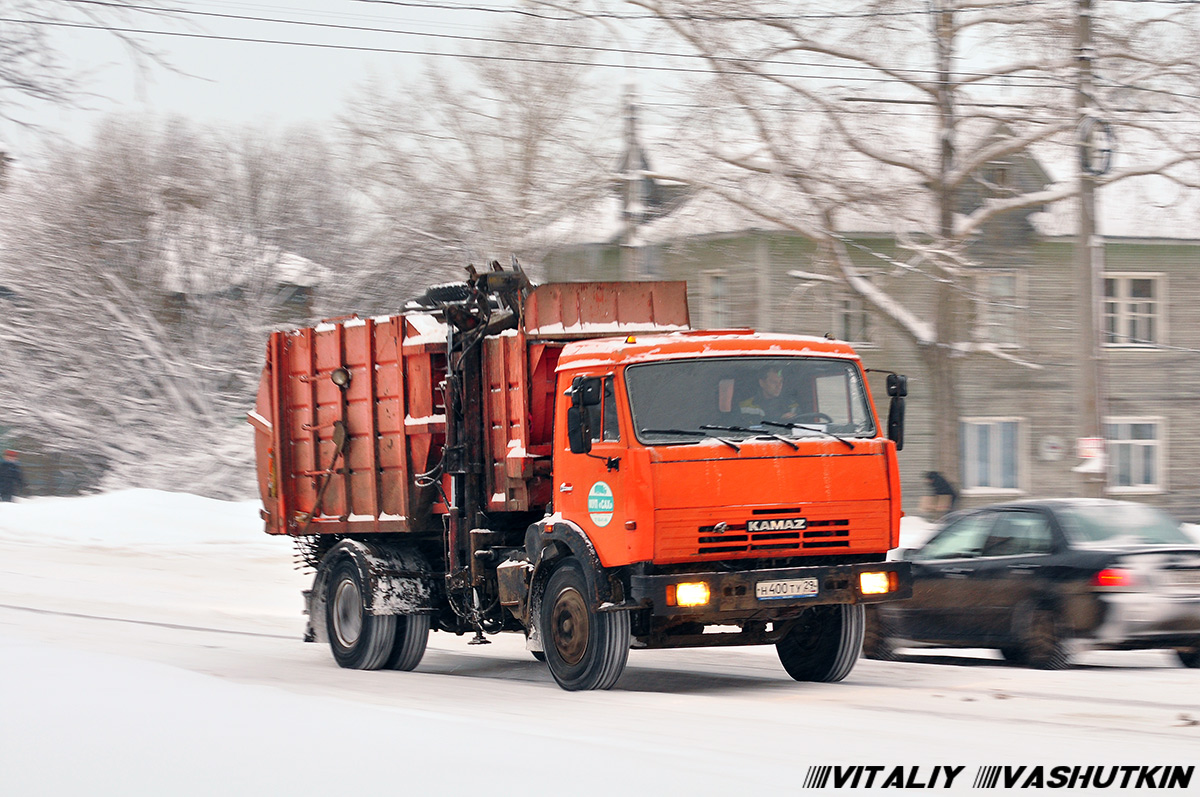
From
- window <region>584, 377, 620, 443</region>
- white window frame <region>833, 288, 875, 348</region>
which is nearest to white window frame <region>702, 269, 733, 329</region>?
white window frame <region>833, 288, 875, 348</region>

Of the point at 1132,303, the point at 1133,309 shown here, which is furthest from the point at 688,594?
the point at 1133,309

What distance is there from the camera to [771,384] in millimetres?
10297

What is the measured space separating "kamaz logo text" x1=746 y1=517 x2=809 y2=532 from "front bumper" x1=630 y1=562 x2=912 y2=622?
0.26 m

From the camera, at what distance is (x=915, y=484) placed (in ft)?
117

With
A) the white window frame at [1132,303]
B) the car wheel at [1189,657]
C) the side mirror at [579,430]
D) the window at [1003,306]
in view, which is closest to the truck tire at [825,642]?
the side mirror at [579,430]

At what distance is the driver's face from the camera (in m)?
10.3

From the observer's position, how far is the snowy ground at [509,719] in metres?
6.40

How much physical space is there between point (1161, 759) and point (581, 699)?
12.9 feet

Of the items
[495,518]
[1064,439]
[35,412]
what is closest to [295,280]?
[35,412]

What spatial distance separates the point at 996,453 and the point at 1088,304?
18063 mm

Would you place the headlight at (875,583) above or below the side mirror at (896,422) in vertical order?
below

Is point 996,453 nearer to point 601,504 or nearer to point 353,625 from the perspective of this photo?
point 353,625

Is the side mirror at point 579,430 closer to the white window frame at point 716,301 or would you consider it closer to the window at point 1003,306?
the white window frame at point 716,301

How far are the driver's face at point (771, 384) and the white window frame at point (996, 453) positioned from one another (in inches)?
1055
